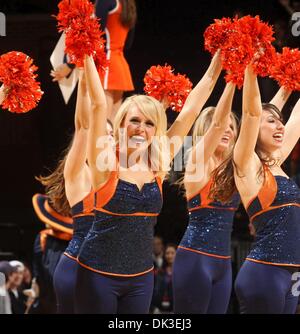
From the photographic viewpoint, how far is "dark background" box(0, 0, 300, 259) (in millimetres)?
6164

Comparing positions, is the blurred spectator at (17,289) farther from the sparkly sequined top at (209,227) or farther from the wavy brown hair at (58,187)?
the sparkly sequined top at (209,227)

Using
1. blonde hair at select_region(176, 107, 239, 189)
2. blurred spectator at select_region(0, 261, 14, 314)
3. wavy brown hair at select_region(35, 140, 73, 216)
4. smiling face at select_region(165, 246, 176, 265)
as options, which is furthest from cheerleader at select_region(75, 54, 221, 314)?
smiling face at select_region(165, 246, 176, 265)

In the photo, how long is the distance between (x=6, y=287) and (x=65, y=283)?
1164mm

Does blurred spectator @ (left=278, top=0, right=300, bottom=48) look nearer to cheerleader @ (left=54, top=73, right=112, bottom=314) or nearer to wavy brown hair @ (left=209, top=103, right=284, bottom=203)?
wavy brown hair @ (left=209, top=103, right=284, bottom=203)

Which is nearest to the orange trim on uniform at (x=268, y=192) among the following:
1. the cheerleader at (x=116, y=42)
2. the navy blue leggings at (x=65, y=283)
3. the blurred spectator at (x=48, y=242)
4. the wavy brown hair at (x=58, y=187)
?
the navy blue leggings at (x=65, y=283)

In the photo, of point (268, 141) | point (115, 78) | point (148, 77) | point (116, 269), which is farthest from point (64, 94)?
point (116, 269)

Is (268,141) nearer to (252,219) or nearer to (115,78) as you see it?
(252,219)

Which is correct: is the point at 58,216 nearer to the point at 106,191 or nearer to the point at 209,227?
the point at 209,227

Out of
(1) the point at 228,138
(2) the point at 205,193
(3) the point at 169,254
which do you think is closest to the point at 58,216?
(3) the point at 169,254

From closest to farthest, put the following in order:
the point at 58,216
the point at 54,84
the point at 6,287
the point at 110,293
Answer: the point at 110,293 → the point at 58,216 → the point at 6,287 → the point at 54,84

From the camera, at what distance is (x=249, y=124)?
14.0ft

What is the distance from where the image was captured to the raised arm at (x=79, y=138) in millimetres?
4180

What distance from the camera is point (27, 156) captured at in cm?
627
